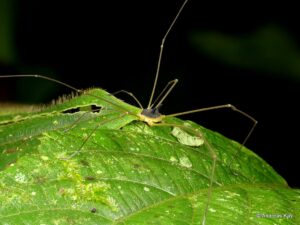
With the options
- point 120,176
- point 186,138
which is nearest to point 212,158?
point 186,138

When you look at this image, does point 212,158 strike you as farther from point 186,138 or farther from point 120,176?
point 120,176

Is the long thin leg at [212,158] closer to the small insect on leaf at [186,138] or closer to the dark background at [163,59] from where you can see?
the small insect on leaf at [186,138]

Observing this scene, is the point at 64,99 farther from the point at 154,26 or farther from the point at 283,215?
the point at 154,26

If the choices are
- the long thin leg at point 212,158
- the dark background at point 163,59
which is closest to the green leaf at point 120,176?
the long thin leg at point 212,158

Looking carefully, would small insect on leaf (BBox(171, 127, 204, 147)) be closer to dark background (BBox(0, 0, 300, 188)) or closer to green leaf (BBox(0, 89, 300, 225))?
green leaf (BBox(0, 89, 300, 225))

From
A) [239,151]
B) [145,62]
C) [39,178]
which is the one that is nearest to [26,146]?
[39,178]
